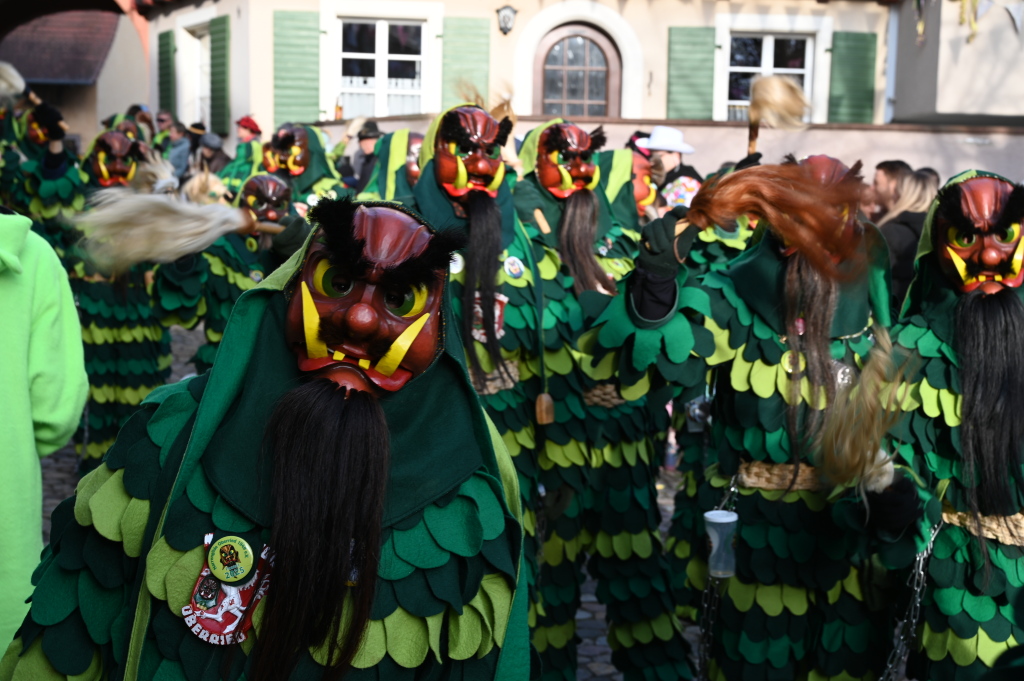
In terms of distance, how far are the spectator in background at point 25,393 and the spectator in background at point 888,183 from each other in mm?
5193

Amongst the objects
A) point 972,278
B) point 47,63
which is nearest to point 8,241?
point 972,278

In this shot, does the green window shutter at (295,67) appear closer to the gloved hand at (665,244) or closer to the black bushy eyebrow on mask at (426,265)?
the gloved hand at (665,244)

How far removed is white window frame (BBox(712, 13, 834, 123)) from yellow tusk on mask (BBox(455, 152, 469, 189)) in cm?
1233

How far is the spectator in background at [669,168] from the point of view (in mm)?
7674

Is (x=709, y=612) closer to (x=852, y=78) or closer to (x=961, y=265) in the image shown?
(x=961, y=265)

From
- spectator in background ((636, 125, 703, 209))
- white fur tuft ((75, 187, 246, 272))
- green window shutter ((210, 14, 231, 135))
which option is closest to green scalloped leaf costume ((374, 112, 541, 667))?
white fur tuft ((75, 187, 246, 272))

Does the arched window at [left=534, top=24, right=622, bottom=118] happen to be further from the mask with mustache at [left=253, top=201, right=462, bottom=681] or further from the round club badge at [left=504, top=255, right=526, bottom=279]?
the mask with mustache at [left=253, top=201, right=462, bottom=681]

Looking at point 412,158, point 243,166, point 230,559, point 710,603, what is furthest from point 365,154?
point 230,559

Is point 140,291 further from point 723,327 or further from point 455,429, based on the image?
A: point 455,429

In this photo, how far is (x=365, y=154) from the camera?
36.0 feet

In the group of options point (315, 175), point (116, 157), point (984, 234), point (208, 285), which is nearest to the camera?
point (984, 234)

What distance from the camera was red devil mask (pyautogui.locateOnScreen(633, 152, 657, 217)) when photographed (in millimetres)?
7121

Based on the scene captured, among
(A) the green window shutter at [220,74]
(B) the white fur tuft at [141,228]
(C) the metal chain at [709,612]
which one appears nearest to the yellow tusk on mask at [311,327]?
(B) the white fur tuft at [141,228]

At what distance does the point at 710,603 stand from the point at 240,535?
6.99 feet
